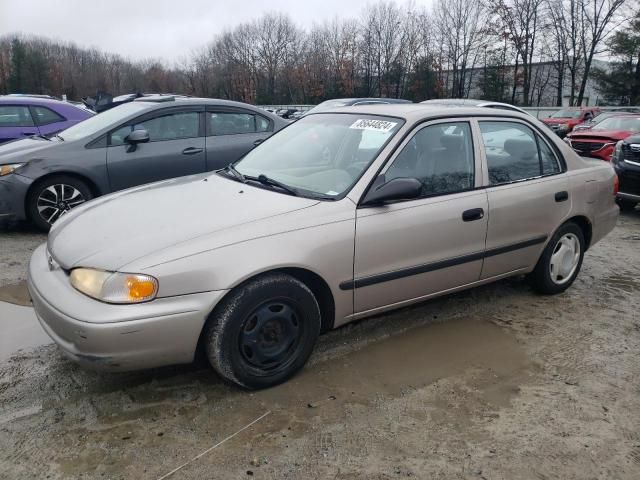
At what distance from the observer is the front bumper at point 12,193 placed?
5559 millimetres

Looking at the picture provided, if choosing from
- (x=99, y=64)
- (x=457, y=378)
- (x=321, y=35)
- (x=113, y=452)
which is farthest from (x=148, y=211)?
(x=99, y=64)

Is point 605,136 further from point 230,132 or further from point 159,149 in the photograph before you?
point 159,149

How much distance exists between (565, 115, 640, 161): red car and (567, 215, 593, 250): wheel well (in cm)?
709

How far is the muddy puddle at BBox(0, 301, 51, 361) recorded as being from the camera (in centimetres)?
335

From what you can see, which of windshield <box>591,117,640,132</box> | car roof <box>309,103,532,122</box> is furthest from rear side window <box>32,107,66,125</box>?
windshield <box>591,117,640,132</box>

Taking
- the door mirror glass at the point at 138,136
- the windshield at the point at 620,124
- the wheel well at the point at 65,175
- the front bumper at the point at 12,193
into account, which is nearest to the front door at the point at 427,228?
the door mirror glass at the point at 138,136

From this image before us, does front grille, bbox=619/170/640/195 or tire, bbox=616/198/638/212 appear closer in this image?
front grille, bbox=619/170/640/195

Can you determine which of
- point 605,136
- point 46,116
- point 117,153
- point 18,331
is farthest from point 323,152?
point 605,136

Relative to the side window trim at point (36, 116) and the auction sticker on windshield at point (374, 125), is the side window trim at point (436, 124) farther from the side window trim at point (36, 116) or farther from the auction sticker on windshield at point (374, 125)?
the side window trim at point (36, 116)

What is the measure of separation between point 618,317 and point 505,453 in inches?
87.1

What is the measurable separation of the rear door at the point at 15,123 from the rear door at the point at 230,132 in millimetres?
3487

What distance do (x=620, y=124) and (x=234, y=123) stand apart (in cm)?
971

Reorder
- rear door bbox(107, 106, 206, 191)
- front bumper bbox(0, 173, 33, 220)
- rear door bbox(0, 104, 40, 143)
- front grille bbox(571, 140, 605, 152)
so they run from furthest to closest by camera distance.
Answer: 1. front grille bbox(571, 140, 605, 152)
2. rear door bbox(0, 104, 40, 143)
3. rear door bbox(107, 106, 206, 191)
4. front bumper bbox(0, 173, 33, 220)

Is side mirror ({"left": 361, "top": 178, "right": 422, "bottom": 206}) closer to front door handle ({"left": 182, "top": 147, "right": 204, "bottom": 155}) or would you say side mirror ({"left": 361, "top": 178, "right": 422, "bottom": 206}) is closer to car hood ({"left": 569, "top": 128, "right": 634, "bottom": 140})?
front door handle ({"left": 182, "top": 147, "right": 204, "bottom": 155})
